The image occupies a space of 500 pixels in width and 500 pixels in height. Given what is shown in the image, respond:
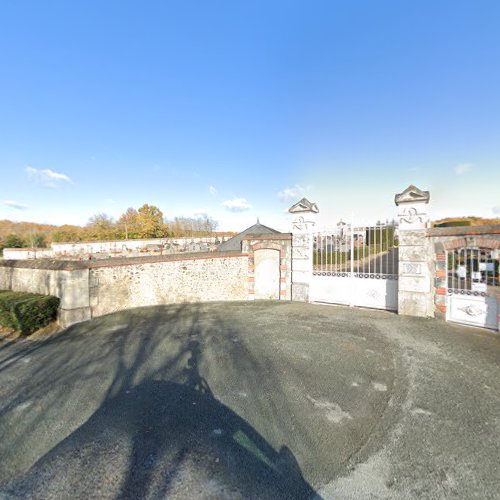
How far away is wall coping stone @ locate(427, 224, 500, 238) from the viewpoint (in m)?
5.98

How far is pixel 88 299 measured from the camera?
7688mm

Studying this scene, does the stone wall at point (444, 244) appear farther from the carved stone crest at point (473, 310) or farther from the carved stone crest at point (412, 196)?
the carved stone crest at point (412, 196)

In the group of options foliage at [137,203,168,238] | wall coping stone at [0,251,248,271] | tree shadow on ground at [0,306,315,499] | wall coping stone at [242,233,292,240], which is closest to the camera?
tree shadow on ground at [0,306,315,499]

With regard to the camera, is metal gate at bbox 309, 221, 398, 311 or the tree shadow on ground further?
metal gate at bbox 309, 221, 398, 311

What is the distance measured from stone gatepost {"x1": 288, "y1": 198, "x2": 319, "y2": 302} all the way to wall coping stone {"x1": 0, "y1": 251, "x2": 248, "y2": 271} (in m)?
2.02

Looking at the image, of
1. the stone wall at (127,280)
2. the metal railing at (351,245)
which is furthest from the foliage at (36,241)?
the metal railing at (351,245)

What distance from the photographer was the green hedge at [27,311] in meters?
6.94

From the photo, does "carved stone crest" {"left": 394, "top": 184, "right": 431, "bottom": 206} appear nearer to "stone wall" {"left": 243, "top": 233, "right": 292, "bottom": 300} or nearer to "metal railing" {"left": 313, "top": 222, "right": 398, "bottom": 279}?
"metal railing" {"left": 313, "top": 222, "right": 398, "bottom": 279}

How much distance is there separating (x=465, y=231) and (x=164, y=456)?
24.3 feet

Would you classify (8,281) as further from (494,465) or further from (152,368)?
(494,465)

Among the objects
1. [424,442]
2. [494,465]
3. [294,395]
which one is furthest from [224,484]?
[494,465]

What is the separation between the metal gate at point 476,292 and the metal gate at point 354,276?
1.40m

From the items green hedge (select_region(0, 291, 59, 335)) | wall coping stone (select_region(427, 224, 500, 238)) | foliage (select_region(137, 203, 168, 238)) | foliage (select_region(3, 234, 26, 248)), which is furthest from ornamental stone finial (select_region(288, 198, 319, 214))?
foliage (select_region(3, 234, 26, 248))

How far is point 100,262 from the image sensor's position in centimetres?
787
